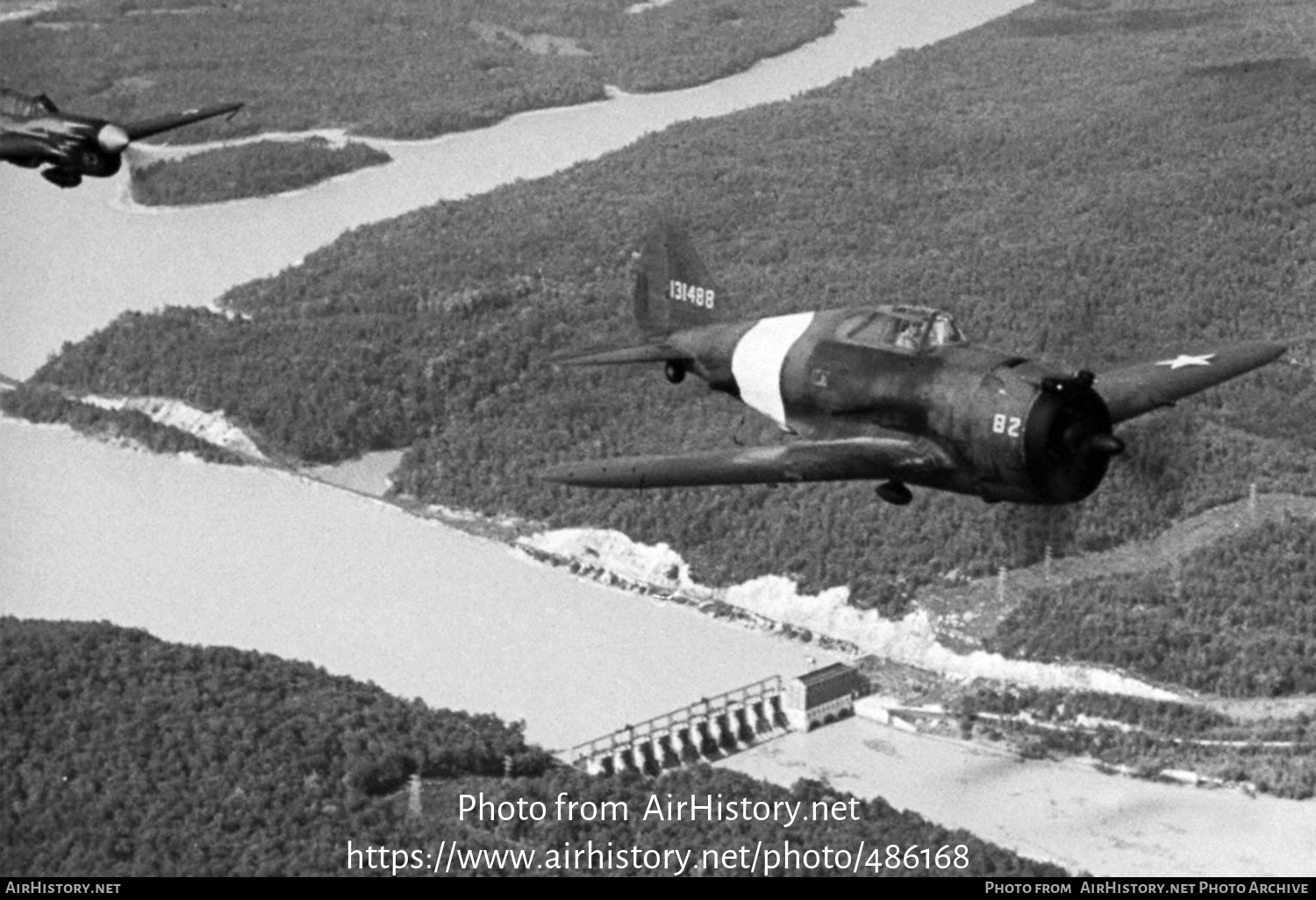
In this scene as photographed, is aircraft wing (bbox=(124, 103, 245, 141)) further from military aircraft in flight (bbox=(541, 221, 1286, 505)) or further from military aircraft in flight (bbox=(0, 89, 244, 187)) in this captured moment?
military aircraft in flight (bbox=(541, 221, 1286, 505))

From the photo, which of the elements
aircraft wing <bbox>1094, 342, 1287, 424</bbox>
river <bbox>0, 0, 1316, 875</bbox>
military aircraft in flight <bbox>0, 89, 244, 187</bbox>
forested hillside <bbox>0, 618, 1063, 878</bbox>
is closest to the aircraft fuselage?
aircraft wing <bbox>1094, 342, 1287, 424</bbox>

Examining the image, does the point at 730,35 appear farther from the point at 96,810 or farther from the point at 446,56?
the point at 96,810

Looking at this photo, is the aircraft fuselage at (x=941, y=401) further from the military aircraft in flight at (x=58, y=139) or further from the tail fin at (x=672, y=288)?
the military aircraft in flight at (x=58, y=139)

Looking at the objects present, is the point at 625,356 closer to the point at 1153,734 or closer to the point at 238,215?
the point at 1153,734

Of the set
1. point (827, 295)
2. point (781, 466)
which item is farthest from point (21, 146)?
point (827, 295)

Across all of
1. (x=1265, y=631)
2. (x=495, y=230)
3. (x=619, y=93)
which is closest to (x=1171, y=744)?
(x=1265, y=631)

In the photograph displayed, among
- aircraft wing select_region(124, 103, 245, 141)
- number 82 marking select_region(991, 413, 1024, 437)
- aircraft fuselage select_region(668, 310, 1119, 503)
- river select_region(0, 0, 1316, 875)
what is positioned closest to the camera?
aircraft fuselage select_region(668, 310, 1119, 503)

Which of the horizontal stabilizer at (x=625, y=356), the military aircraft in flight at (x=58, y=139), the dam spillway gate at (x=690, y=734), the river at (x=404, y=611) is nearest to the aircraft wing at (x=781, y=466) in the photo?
the horizontal stabilizer at (x=625, y=356)

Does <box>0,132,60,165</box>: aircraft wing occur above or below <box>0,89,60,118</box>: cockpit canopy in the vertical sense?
below
